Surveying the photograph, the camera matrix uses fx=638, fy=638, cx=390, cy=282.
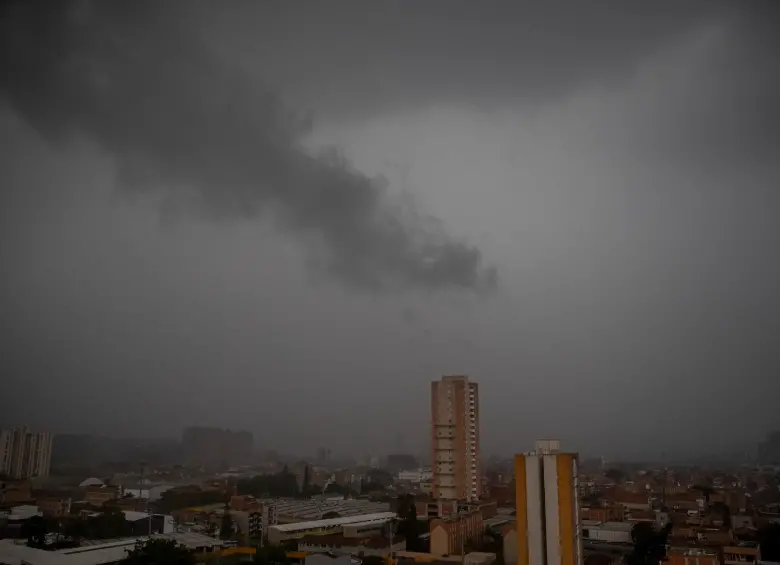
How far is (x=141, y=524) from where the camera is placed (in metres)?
8.38

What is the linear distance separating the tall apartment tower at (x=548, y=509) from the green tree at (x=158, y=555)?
146 inches

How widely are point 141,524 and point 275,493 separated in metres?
3.64

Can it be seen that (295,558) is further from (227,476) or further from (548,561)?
(548,561)

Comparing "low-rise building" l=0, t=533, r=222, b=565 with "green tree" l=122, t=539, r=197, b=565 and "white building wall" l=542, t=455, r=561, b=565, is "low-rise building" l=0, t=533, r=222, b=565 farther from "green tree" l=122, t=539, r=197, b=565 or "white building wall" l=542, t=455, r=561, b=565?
"white building wall" l=542, t=455, r=561, b=565

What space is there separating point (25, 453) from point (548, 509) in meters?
6.99

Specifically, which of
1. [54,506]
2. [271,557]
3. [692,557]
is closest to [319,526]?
[271,557]

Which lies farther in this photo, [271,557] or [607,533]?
[607,533]

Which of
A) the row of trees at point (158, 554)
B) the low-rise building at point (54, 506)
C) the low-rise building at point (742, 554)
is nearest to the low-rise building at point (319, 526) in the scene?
the row of trees at point (158, 554)

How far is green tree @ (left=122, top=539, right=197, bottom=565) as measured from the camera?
237 inches

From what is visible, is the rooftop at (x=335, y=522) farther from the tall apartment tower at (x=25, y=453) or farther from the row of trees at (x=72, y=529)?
the tall apartment tower at (x=25, y=453)

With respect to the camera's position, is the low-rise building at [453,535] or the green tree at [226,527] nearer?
the low-rise building at [453,535]

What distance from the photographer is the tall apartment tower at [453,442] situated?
36.4ft

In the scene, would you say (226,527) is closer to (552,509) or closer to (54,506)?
(54,506)

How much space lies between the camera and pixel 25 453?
26.3ft
